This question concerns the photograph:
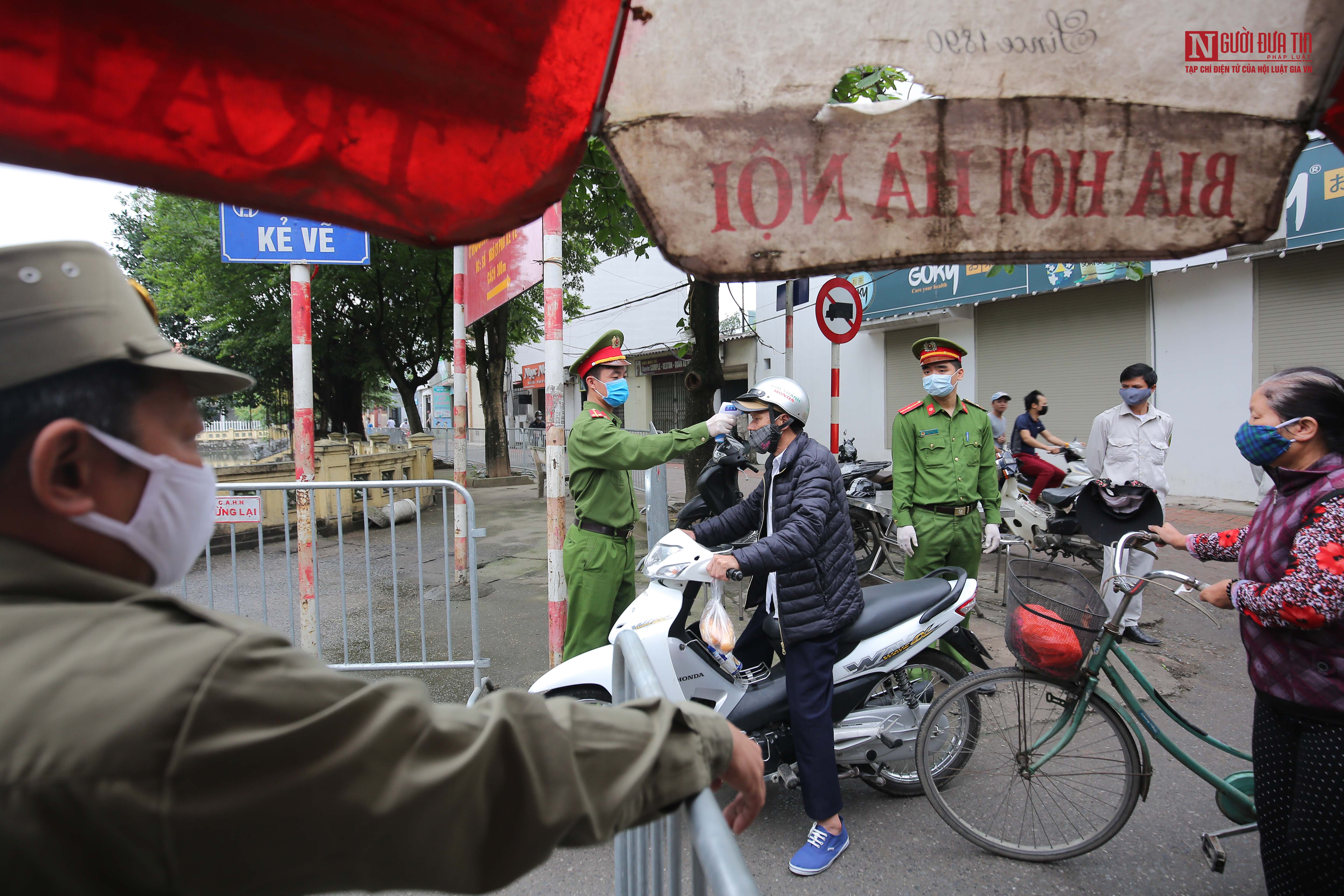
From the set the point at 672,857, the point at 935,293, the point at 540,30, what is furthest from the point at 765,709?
the point at 935,293

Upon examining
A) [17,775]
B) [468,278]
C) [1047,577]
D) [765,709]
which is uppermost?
[468,278]

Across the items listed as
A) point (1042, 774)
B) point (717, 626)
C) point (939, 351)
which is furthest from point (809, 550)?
point (939, 351)

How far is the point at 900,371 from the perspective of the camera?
15859 millimetres

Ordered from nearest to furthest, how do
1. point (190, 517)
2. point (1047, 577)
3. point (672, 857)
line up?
point (190, 517) → point (672, 857) → point (1047, 577)

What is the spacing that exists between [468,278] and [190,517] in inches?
266

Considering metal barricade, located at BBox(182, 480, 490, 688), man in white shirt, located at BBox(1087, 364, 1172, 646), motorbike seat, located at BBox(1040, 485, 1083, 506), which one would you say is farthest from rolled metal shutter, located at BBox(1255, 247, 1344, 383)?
metal barricade, located at BBox(182, 480, 490, 688)

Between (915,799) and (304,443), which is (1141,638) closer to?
(915,799)

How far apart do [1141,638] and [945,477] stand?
2.16 meters

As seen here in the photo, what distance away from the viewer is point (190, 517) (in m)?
1.02

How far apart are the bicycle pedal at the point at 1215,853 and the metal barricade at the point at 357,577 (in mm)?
3348

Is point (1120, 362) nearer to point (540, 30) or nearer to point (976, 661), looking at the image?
point (976, 661)

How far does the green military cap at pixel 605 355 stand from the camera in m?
4.03

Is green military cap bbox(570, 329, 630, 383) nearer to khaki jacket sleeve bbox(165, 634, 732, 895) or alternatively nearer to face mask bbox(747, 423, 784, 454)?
face mask bbox(747, 423, 784, 454)

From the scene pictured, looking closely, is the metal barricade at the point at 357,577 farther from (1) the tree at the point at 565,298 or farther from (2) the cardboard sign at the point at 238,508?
(1) the tree at the point at 565,298
